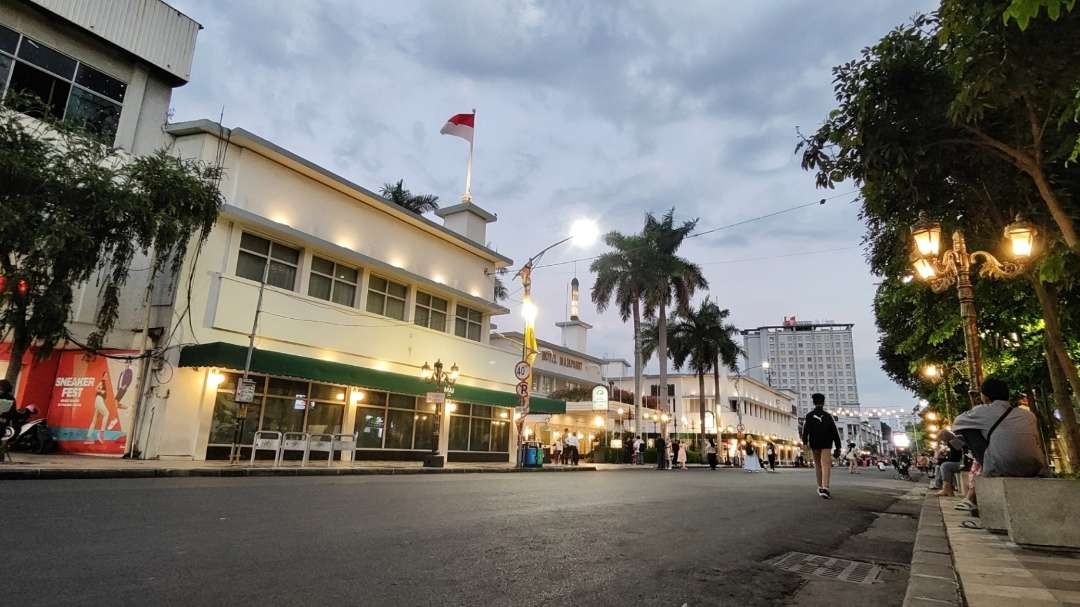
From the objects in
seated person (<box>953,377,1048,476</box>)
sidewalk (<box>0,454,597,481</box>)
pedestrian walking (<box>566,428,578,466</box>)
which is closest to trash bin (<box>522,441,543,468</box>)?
sidewalk (<box>0,454,597,481</box>)

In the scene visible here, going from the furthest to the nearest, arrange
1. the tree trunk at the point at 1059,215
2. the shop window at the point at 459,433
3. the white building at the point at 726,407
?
the white building at the point at 726,407 → the shop window at the point at 459,433 → the tree trunk at the point at 1059,215

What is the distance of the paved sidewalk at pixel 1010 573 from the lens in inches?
124

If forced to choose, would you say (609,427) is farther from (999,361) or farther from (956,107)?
(956,107)

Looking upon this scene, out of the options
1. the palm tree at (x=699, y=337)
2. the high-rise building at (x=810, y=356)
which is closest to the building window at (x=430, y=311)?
the palm tree at (x=699, y=337)

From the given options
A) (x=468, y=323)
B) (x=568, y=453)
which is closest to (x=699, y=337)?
(x=568, y=453)

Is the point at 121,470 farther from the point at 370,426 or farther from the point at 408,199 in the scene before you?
the point at 408,199

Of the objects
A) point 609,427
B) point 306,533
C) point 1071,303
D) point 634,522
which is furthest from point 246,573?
point 609,427

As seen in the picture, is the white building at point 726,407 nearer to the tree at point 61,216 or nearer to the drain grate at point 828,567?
the tree at point 61,216

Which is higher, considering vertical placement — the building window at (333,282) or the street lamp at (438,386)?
the building window at (333,282)

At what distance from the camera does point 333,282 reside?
22422 mm

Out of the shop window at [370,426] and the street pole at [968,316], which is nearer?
the street pole at [968,316]

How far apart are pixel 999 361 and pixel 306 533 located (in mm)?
18560

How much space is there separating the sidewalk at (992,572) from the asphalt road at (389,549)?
458mm

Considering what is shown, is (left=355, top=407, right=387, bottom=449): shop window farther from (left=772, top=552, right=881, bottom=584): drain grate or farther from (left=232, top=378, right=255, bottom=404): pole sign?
(left=772, top=552, right=881, bottom=584): drain grate
